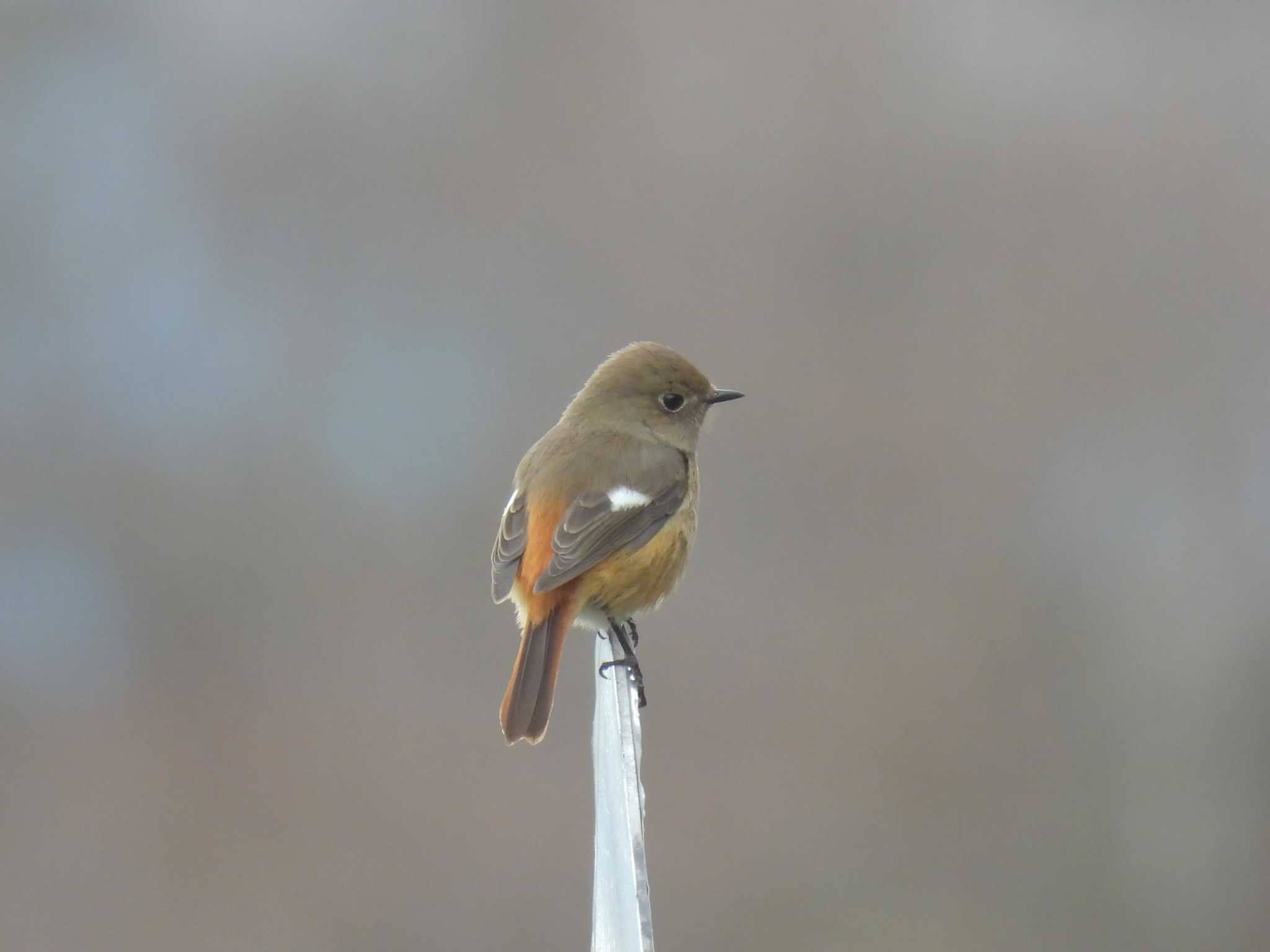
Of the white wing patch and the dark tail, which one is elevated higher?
the white wing patch

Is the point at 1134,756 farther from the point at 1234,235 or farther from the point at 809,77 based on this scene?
the point at 809,77

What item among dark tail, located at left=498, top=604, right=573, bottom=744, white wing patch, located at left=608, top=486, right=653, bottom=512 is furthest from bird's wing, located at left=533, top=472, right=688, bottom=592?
dark tail, located at left=498, top=604, right=573, bottom=744

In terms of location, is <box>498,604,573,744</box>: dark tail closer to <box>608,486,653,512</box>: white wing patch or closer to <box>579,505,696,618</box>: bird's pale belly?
<box>579,505,696,618</box>: bird's pale belly

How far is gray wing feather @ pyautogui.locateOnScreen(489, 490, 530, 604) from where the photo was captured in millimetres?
4199

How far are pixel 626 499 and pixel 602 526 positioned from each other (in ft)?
0.58

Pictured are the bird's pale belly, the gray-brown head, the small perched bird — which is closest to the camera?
the small perched bird

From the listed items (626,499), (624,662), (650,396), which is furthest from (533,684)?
(650,396)

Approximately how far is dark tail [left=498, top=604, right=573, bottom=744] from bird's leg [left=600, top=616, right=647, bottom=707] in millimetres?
163

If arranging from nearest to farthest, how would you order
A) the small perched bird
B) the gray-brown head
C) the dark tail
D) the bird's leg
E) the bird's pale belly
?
the bird's leg → the dark tail → the small perched bird → the bird's pale belly → the gray-brown head

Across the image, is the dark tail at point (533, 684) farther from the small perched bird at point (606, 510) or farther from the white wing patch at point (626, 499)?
the white wing patch at point (626, 499)

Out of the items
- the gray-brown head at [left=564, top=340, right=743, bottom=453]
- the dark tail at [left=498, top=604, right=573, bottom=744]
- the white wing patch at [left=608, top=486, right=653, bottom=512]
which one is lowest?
the dark tail at [left=498, top=604, right=573, bottom=744]

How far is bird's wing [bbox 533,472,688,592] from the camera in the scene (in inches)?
159

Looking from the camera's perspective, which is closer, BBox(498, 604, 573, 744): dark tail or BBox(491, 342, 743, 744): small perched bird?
BBox(498, 604, 573, 744): dark tail

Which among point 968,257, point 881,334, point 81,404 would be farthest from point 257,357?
point 968,257
